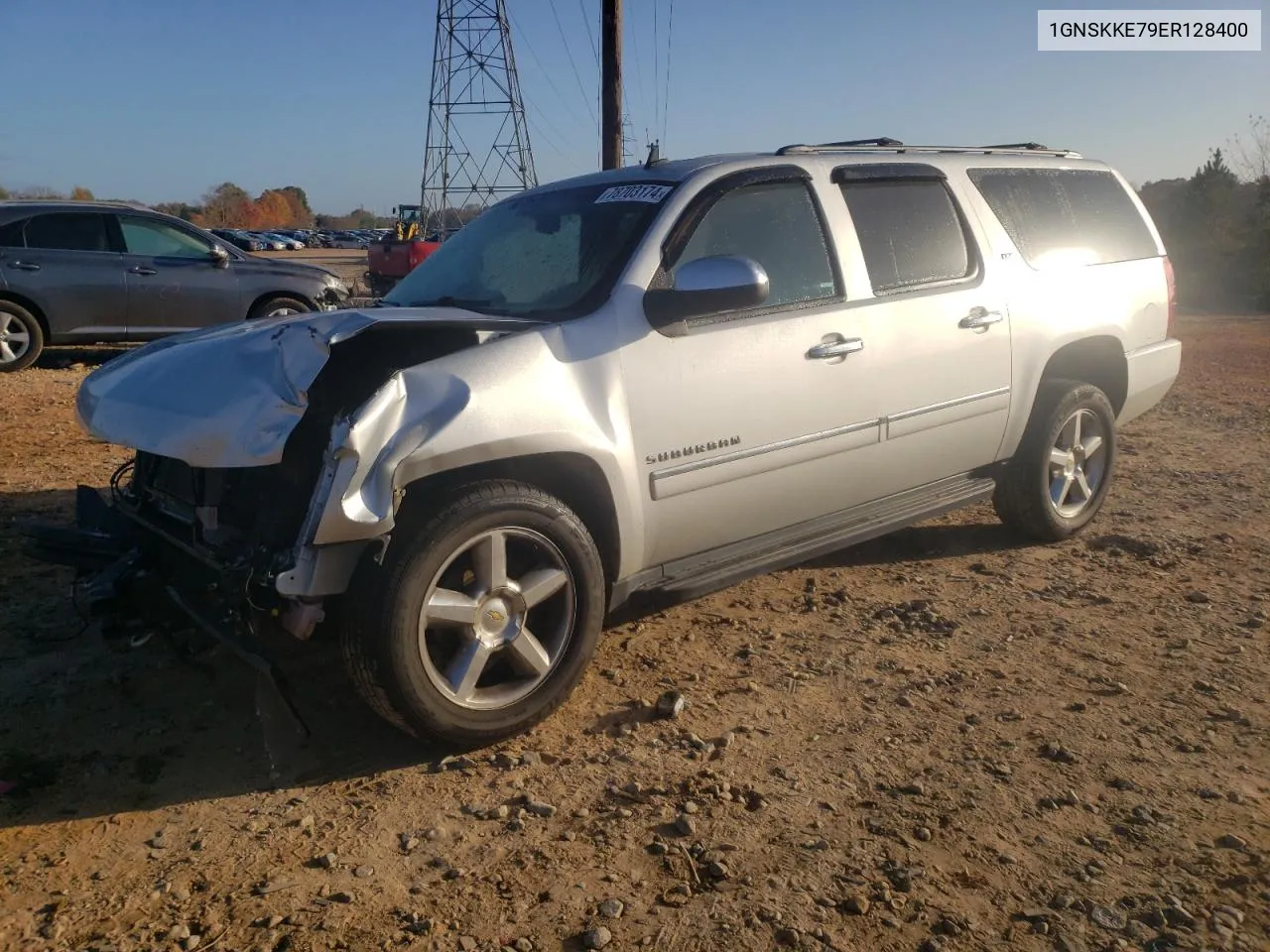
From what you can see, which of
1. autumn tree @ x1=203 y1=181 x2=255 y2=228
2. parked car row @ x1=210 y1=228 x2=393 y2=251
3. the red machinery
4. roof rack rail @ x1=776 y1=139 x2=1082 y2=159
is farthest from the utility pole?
autumn tree @ x1=203 y1=181 x2=255 y2=228

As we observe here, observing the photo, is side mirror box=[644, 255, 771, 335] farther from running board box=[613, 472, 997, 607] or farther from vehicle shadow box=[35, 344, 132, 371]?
vehicle shadow box=[35, 344, 132, 371]

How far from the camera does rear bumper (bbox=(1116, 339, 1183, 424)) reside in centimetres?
564

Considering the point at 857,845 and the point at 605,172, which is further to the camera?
the point at 605,172

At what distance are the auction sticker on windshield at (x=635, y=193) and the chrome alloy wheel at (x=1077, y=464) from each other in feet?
8.48

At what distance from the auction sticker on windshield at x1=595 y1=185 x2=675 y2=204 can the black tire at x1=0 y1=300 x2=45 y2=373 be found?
804 cm

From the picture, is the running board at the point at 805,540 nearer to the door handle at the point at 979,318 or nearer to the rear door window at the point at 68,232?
the door handle at the point at 979,318

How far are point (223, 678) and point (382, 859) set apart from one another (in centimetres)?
141

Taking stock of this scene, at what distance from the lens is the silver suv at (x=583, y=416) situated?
304 cm

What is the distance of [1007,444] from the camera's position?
507cm

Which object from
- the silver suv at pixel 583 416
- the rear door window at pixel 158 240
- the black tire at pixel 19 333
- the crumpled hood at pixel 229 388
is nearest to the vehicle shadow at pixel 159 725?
the silver suv at pixel 583 416

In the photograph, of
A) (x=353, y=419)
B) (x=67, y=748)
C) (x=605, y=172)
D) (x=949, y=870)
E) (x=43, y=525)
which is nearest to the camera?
(x=949, y=870)

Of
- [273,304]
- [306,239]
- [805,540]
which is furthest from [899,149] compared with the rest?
[306,239]

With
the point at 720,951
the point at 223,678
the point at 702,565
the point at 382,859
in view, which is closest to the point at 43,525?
the point at 223,678

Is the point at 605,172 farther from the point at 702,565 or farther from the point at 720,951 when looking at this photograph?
the point at 720,951
